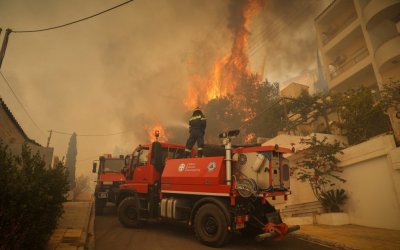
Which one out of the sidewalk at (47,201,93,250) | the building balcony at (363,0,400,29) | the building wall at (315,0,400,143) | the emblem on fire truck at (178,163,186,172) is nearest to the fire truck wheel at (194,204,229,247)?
the emblem on fire truck at (178,163,186,172)

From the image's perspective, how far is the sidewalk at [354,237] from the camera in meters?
6.78

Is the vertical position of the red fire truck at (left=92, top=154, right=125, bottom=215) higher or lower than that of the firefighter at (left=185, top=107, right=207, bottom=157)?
lower

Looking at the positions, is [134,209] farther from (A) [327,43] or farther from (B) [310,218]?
(A) [327,43]

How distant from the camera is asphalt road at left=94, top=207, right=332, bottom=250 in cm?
670

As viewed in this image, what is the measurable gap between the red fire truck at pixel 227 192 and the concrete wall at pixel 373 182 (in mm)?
4881

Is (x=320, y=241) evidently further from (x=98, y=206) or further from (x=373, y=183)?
(x=98, y=206)

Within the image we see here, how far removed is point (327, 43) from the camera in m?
24.3

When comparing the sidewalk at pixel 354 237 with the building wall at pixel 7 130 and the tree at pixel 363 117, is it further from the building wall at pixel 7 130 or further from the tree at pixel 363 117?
the building wall at pixel 7 130

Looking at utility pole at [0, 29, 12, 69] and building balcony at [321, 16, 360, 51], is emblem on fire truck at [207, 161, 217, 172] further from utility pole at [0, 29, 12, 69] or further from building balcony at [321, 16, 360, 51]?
building balcony at [321, 16, 360, 51]

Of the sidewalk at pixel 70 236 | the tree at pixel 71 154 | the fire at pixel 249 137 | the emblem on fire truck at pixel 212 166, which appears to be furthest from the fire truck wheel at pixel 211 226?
the tree at pixel 71 154

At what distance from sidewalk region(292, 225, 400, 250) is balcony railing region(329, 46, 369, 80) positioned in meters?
16.5

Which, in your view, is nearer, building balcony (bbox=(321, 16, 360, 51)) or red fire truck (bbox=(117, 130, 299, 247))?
red fire truck (bbox=(117, 130, 299, 247))

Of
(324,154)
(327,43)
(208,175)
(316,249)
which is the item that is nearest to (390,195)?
(324,154)

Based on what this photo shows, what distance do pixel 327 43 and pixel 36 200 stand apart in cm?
2666
